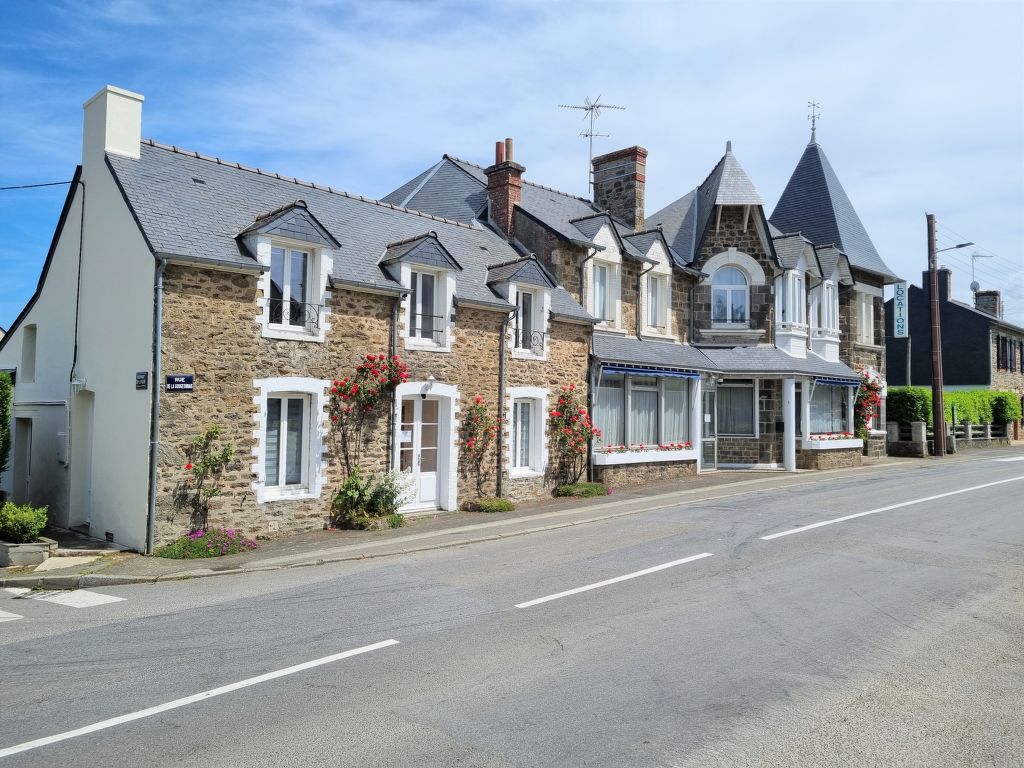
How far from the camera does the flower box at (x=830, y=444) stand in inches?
953

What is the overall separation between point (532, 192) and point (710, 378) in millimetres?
7669

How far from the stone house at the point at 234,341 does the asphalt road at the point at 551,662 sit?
3.09 meters

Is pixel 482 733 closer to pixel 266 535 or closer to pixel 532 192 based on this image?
pixel 266 535

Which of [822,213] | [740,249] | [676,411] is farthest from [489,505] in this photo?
[822,213]

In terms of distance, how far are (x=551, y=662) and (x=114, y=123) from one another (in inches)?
471

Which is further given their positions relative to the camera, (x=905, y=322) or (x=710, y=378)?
(x=905, y=322)

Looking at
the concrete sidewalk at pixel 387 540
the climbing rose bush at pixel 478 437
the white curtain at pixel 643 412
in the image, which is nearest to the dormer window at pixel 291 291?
the concrete sidewalk at pixel 387 540

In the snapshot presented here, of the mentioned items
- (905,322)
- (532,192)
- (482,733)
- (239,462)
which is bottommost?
(482,733)

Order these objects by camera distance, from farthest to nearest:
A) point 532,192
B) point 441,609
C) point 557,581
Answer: point 532,192 → point 557,581 → point 441,609

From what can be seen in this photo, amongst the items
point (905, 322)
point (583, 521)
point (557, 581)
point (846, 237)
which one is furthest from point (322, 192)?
point (905, 322)

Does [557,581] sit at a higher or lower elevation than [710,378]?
lower

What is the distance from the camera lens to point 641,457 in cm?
2019

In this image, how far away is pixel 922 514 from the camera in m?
13.5

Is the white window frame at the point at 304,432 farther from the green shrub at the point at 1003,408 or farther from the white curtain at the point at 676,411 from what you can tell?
the green shrub at the point at 1003,408
